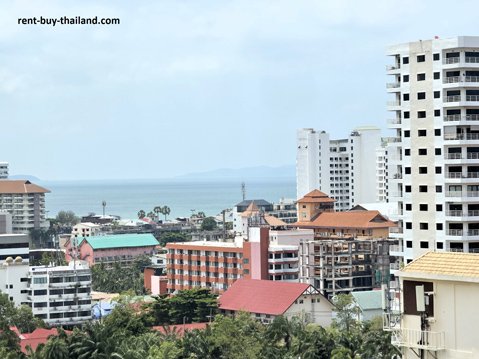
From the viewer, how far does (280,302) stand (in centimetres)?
6125

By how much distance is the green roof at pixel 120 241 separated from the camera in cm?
10781

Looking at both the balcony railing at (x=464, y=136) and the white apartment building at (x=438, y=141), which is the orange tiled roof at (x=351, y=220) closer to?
the white apartment building at (x=438, y=141)

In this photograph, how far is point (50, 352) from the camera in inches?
1551

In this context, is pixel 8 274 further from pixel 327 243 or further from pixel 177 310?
pixel 327 243

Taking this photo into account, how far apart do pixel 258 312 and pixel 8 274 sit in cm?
1584

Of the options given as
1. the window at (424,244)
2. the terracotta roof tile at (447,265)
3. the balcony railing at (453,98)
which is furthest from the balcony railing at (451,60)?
the terracotta roof tile at (447,265)

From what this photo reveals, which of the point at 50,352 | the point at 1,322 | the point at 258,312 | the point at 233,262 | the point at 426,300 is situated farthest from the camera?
the point at 233,262

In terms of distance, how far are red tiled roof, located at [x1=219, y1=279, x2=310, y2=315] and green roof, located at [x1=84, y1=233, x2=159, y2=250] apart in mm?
43262

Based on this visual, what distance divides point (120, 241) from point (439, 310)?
332 ft

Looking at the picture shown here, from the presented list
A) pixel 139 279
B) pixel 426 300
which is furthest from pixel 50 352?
pixel 139 279

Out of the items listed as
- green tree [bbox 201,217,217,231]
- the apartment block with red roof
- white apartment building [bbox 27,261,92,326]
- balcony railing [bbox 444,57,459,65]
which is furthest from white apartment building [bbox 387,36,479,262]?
green tree [bbox 201,217,217,231]

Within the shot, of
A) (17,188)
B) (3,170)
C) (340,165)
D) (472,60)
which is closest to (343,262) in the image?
(472,60)

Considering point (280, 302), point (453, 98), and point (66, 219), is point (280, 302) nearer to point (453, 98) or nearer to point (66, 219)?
point (453, 98)

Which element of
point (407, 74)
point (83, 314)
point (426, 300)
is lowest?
point (83, 314)
